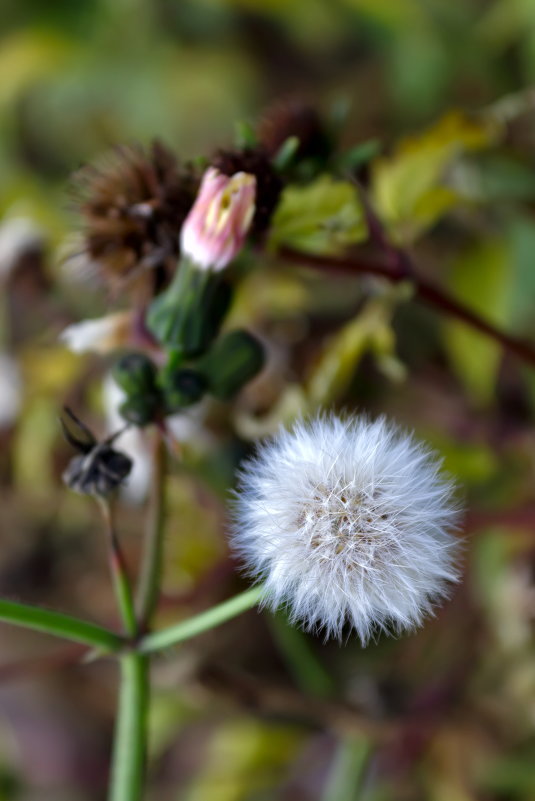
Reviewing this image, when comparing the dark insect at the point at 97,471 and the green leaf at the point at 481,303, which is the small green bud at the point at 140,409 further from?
the green leaf at the point at 481,303

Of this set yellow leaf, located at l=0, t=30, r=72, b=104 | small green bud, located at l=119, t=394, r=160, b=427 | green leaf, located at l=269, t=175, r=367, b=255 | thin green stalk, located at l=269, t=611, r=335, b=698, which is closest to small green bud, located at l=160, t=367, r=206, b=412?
small green bud, located at l=119, t=394, r=160, b=427

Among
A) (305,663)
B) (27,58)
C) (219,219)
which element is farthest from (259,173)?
(27,58)

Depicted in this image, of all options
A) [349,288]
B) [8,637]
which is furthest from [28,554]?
[349,288]

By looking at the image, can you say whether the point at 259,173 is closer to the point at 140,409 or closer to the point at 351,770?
the point at 140,409

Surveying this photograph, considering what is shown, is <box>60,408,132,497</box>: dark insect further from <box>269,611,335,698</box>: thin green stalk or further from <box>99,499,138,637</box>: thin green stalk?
<box>269,611,335,698</box>: thin green stalk

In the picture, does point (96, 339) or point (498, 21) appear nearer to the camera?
point (96, 339)

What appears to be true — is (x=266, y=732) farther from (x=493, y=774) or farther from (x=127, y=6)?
(x=127, y=6)
